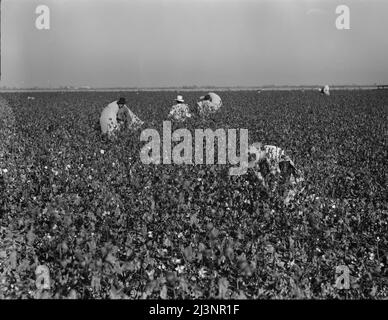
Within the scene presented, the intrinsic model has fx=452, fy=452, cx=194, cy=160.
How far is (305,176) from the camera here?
318 inches

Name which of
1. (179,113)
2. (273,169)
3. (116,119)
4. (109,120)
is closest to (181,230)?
(273,169)

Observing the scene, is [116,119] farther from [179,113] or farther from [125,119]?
[179,113]

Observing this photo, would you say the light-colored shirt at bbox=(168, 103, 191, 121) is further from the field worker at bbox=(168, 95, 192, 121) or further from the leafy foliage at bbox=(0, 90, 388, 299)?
the leafy foliage at bbox=(0, 90, 388, 299)

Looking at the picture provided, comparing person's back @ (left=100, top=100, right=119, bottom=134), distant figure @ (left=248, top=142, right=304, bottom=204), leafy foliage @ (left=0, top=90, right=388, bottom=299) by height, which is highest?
person's back @ (left=100, top=100, right=119, bottom=134)

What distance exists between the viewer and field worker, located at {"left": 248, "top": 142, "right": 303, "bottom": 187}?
759 cm

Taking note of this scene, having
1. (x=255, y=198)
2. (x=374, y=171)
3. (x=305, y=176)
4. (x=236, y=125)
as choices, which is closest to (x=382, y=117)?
(x=236, y=125)

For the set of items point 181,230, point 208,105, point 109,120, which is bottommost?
point 181,230

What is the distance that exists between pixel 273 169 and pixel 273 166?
54 mm

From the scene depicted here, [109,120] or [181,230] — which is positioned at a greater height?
[109,120]

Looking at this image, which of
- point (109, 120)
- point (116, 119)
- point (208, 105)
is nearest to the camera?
Answer: point (109, 120)

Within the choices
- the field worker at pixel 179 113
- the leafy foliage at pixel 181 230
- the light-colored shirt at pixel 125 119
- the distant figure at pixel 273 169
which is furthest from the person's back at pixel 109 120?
the distant figure at pixel 273 169

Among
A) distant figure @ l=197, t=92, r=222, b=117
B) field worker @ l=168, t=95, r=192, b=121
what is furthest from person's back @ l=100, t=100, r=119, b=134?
distant figure @ l=197, t=92, r=222, b=117

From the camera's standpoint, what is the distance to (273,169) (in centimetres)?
767
